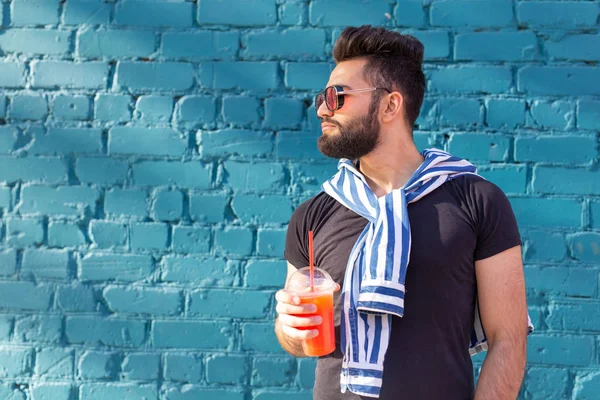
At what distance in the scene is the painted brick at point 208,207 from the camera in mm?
2545

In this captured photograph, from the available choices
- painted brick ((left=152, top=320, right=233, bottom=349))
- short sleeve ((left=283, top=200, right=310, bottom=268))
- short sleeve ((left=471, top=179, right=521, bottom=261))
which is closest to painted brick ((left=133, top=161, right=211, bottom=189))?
painted brick ((left=152, top=320, right=233, bottom=349))

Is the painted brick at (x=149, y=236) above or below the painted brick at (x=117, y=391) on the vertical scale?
above

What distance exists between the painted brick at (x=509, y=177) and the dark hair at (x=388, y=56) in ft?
1.77

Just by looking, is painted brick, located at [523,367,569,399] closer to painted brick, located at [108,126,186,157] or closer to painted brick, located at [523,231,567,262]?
painted brick, located at [523,231,567,262]

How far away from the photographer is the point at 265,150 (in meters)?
2.54

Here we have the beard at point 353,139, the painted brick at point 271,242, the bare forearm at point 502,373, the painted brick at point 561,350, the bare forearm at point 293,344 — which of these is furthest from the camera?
the painted brick at point 271,242

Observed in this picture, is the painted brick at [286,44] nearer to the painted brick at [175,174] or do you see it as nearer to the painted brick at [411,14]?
the painted brick at [411,14]

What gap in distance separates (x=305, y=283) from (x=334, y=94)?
24.4 inches

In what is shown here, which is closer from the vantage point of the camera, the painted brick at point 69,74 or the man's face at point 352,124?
the man's face at point 352,124

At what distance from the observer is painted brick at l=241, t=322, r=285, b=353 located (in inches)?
98.9

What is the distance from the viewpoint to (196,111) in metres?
2.57

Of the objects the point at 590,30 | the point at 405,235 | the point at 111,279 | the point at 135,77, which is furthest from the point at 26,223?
the point at 590,30

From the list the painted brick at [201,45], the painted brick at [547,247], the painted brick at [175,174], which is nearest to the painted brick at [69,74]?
the painted brick at [201,45]

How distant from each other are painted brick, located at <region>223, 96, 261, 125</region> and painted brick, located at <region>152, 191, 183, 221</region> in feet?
1.21
